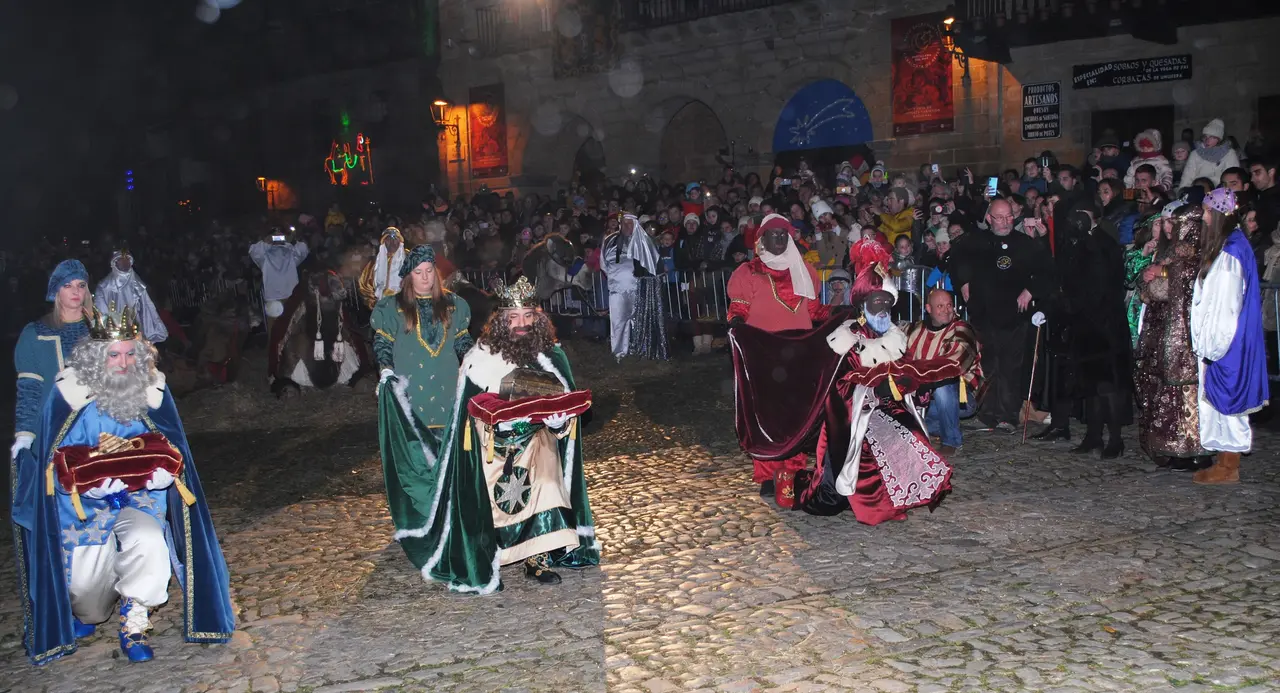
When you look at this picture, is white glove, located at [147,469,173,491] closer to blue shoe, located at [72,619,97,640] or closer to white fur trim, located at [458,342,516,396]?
blue shoe, located at [72,619,97,640]

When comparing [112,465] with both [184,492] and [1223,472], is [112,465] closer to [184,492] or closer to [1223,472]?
[184,492]

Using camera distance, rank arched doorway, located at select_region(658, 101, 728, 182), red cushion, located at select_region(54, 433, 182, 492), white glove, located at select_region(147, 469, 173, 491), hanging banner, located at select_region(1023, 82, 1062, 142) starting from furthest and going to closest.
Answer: arched doorway, located at select_region(658, 101, 728, 182)
hanging banner, located at select_region(1023, 82, 1062, 142)
white glove, located at select_region(147, 469, 173, 491)
red cushion, located at select_region(54, 433, 182, 492)

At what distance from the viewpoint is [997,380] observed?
9727mm

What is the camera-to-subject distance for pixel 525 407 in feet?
19.3

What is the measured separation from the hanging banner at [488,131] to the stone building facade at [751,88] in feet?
0.72

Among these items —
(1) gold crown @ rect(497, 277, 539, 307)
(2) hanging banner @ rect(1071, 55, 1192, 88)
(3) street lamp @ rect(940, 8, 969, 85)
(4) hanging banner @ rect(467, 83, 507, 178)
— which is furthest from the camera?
(4) hanging banner @ rect(467, 83, 507, 178)

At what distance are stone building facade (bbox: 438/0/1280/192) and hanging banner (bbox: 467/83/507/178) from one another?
221mm

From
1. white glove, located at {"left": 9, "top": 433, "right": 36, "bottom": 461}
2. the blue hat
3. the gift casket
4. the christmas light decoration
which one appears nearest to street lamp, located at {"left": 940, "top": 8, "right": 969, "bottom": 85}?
the blue hat

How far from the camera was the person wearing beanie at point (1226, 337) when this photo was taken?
729 centimetres

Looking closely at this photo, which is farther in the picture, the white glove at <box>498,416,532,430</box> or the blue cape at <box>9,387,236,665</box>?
the white glove at <box>498,416,532,430</box>

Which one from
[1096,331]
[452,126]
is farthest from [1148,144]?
[452,126]

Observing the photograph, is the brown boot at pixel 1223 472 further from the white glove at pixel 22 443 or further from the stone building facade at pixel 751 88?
the stone building facade at pixel 751 88

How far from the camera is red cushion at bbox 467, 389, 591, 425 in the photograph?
230 inches

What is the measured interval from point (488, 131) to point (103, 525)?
82.1 ft
